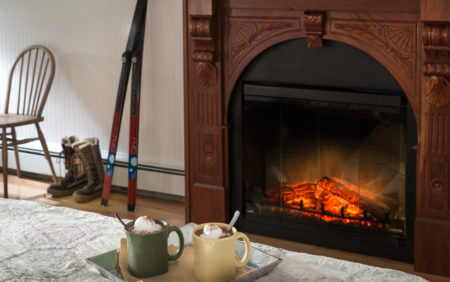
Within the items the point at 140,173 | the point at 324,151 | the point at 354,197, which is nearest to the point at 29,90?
the point at 140,173

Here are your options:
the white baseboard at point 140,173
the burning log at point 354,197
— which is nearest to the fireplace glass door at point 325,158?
the burning log at point 354,197

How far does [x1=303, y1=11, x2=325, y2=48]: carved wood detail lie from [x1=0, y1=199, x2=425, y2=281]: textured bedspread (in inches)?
65.4

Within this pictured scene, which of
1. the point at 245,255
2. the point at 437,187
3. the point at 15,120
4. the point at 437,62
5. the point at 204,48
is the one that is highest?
the point at 204,48

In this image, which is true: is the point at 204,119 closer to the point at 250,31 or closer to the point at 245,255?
the point at 250,31

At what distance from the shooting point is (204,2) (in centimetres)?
312

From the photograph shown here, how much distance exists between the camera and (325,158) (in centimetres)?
317

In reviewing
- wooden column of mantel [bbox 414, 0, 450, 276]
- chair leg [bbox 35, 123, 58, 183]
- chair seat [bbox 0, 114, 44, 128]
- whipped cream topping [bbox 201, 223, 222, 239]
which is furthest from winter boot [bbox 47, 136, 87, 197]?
whipped cream topping [bbox 201, 223, 222, 239]

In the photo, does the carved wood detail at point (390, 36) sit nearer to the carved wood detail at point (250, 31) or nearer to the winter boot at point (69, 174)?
the carved wood detail at point (250, 31)

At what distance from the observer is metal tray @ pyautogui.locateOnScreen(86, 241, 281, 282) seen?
1263 mm

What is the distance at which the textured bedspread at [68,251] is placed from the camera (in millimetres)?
1272

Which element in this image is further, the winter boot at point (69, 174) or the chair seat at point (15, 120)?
the winter boot at point (69, 174)

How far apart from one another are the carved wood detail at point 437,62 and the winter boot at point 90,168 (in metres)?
2.22

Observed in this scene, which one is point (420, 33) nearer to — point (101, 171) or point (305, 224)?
point (305, 224)

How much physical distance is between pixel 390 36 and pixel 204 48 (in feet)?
3.10
